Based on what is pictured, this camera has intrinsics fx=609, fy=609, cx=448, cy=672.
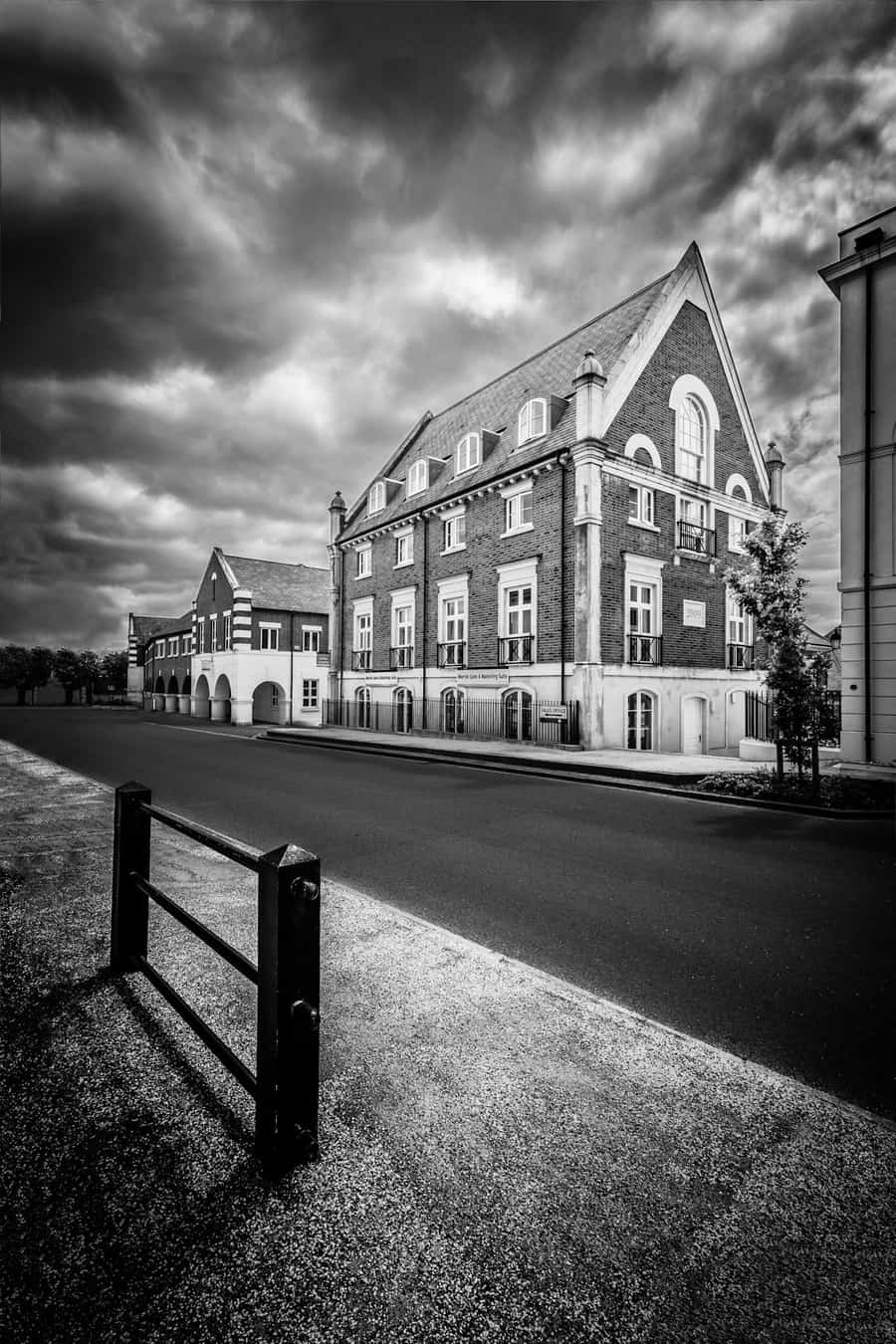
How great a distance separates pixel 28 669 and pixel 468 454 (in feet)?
288

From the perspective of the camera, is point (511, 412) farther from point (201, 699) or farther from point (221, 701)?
point (201, 699)

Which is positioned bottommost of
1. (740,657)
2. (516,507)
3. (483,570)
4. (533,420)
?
(740,657)

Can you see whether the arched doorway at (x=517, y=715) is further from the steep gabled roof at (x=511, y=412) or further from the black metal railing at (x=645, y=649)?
the steep gabled roof at (x=511, y=412)

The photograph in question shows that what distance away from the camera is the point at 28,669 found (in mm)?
86438

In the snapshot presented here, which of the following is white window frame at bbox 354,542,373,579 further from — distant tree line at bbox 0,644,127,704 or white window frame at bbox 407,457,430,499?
distant tree line at bbox 0,644,127,704

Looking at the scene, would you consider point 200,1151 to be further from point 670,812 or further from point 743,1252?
point 670,812

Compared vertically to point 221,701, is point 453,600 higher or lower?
higher

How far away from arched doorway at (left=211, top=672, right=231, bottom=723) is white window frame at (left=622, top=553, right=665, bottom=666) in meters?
27.8

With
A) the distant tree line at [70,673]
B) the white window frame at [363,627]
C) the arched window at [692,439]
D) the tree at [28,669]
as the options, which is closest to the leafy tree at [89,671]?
the distant tree line at [70,673]

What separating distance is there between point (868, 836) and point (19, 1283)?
30.1 feet

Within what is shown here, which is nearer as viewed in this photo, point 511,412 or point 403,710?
point 511,412

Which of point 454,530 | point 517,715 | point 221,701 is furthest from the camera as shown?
point 221,701

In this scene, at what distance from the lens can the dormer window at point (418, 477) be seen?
2544 centimetres


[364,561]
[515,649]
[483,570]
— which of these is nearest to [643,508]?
[483,570]
